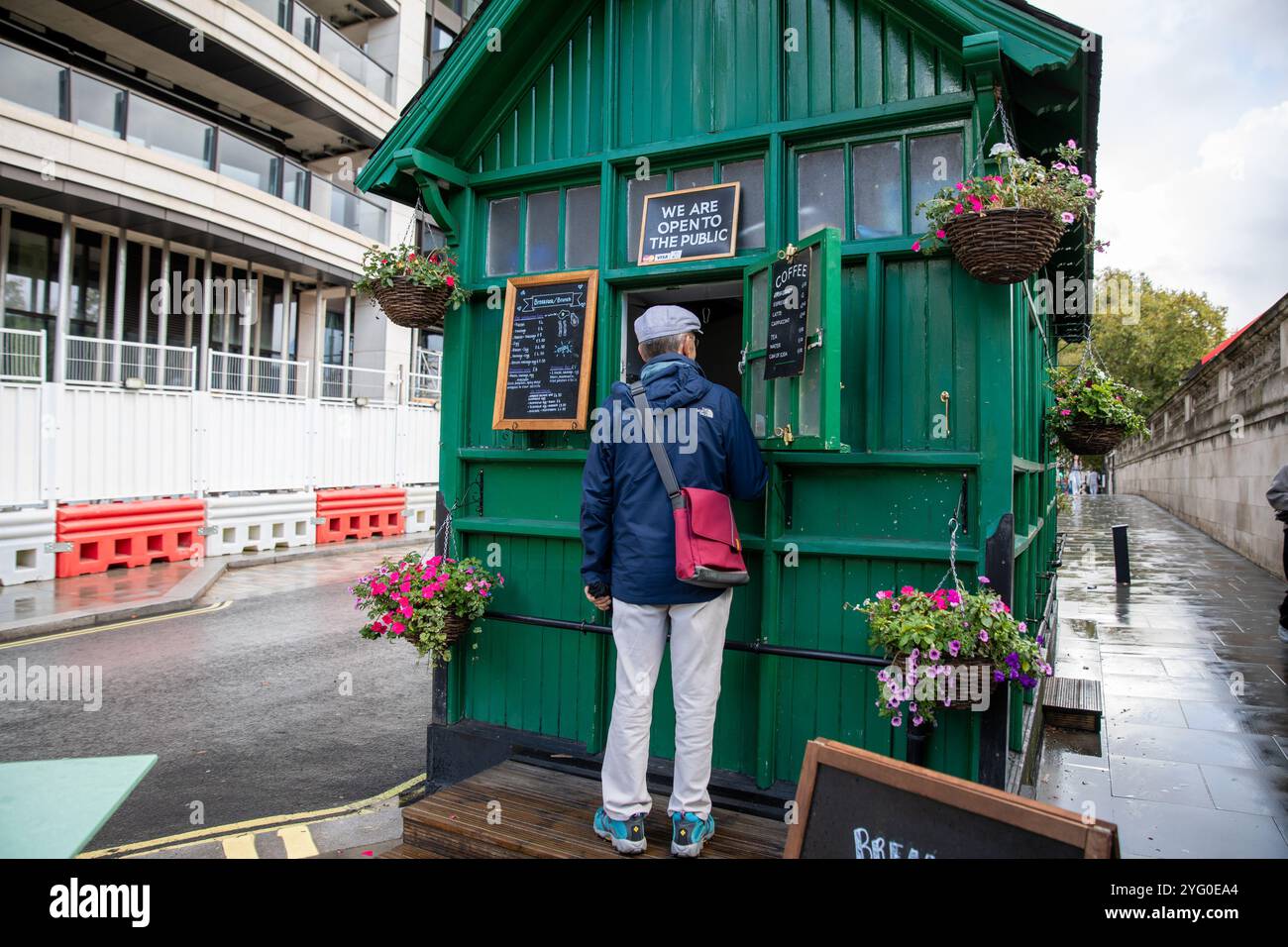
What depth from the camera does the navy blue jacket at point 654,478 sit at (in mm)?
3680

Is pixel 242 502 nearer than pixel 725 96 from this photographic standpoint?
No

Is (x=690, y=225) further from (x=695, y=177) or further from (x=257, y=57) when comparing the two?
(x=257, y=57)

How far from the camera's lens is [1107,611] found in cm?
1152

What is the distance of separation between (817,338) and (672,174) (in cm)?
173

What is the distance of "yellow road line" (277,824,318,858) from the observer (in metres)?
4.52

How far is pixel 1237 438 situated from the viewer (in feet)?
53.1

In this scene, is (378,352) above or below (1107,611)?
above

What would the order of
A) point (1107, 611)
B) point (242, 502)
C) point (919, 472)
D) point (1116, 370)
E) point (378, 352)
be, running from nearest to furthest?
point (919, 472) → point (1107, 611) → point (242, 502) → point (378, 352) → point (1116, 370)

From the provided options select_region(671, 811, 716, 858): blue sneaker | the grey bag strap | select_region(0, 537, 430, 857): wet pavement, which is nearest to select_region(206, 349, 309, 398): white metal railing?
select_region(0, 537, 430, 857): wet pavement

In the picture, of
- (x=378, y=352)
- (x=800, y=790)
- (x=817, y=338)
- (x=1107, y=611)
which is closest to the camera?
(x=800, y=790)

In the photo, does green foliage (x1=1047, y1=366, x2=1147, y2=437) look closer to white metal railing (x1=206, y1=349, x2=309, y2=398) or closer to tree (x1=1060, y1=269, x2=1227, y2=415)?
white metal railing (x1=206, y1=349, x2=309, y2=398)

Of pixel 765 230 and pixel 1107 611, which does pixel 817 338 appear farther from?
pixel 1107 611

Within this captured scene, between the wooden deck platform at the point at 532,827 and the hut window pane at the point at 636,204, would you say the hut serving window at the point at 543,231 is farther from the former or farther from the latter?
the wooden deck platform at the point at 532,827

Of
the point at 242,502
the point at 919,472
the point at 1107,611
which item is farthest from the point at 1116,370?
the point at 919,472
